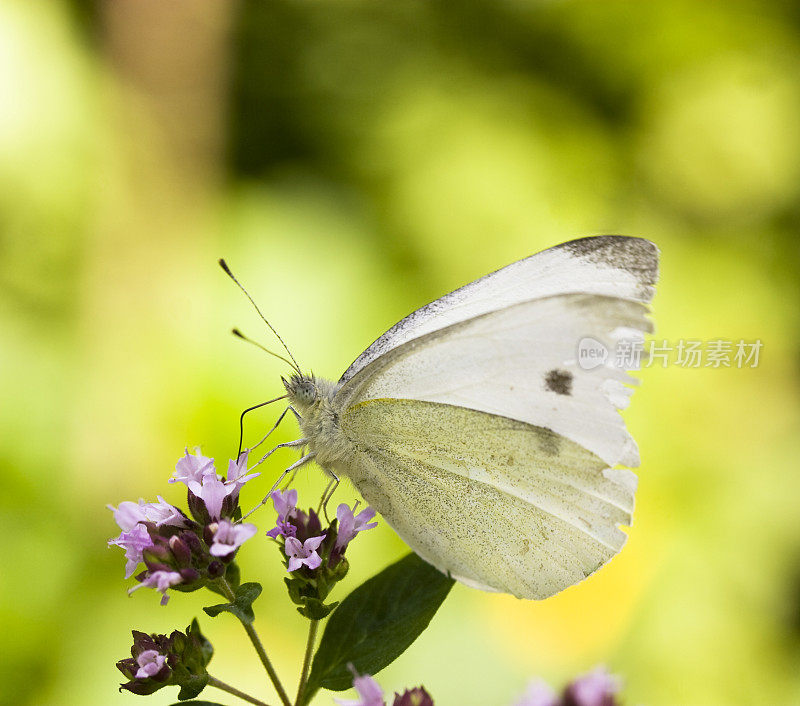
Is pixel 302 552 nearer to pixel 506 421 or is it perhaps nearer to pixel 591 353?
pixel 506 421

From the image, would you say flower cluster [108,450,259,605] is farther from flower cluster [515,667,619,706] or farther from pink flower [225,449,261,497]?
flower cluster [515,667,619,706]

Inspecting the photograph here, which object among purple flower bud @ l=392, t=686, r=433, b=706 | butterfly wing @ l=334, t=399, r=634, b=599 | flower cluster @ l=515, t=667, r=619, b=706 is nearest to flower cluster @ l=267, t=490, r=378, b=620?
butterfly wing @ l=334, t=399, r=634, b=599

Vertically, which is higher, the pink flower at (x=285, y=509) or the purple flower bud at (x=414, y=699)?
the pink flower at (x=285, y=509)

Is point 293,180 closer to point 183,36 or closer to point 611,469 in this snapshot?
point 183,36

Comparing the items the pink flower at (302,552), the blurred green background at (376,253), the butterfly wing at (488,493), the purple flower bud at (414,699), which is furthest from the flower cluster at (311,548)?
the blurred green background at (376,253)

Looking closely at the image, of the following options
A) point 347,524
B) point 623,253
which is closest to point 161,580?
point 347,524

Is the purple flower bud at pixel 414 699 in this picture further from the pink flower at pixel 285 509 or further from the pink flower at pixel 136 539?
the pink flower at pixel 136 539
